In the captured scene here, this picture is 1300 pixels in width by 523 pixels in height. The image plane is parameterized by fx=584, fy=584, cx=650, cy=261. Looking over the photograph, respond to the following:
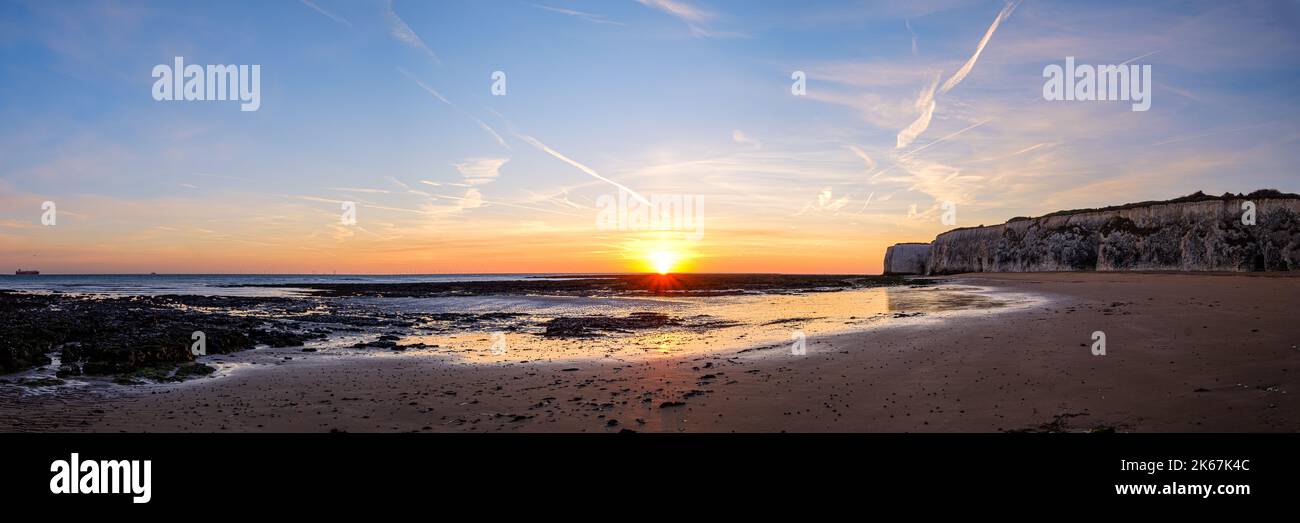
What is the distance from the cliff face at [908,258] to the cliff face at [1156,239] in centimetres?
4523

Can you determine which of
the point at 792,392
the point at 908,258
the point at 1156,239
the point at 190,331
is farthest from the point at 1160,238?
the point at 908,258

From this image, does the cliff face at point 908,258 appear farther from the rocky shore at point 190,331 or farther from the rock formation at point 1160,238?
the rocky shore at point 190,331

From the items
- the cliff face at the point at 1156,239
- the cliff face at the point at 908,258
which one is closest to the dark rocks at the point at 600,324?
the cliff face at the point at 1156,239

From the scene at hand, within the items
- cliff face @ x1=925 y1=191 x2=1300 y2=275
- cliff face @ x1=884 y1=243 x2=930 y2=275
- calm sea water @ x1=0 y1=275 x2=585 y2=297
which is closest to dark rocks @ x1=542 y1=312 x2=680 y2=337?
calm sea water @ x1=0 y1=275 x2=585 y2=297

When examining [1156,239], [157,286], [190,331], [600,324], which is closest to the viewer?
[190,331]

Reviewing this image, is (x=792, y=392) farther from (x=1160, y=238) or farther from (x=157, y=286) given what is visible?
(x=157, y=286)

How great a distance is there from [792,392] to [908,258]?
502 feet

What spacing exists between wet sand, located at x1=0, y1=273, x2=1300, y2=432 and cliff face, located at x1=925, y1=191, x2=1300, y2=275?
56634 millimetres

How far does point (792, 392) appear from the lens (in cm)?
988
